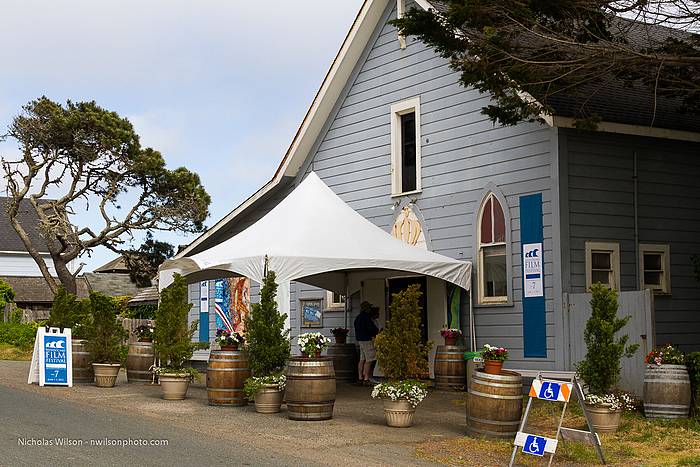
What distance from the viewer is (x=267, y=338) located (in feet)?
46.7

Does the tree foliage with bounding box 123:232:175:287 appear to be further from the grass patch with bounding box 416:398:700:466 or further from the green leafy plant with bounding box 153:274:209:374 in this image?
the grass patch with bounding box 416:398:700:466

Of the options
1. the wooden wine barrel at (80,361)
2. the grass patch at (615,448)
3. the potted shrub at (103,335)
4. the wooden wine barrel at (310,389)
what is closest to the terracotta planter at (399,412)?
the wooden wine barrel at (310,389)

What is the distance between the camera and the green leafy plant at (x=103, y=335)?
18375mm

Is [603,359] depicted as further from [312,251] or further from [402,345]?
[312,251]

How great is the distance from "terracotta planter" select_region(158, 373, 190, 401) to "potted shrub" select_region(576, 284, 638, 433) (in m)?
6.77

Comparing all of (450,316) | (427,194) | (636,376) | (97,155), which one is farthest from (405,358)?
(97,155)

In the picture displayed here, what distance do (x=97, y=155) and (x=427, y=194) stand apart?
912 inches

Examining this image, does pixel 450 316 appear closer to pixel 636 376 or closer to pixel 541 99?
pixel 636 376

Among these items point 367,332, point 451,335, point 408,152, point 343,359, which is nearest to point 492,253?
point 451,335

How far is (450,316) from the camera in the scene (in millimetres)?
17750

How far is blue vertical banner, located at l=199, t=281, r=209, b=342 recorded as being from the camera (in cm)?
2464

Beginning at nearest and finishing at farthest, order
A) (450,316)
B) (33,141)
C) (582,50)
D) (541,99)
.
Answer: (582,50), (541,99), (450,316), (33,141)

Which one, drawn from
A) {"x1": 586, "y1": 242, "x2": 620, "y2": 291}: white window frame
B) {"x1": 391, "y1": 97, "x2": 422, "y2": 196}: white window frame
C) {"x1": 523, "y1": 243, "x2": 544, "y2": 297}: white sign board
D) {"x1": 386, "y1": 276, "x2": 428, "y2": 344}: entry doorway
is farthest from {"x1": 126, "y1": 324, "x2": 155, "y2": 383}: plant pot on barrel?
{"x1": 586, "y1": 242, "x2": 620, "y2": 291}: white window frame

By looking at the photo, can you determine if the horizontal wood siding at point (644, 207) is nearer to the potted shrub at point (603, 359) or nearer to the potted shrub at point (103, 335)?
the potted shrub at point (603, 359)
